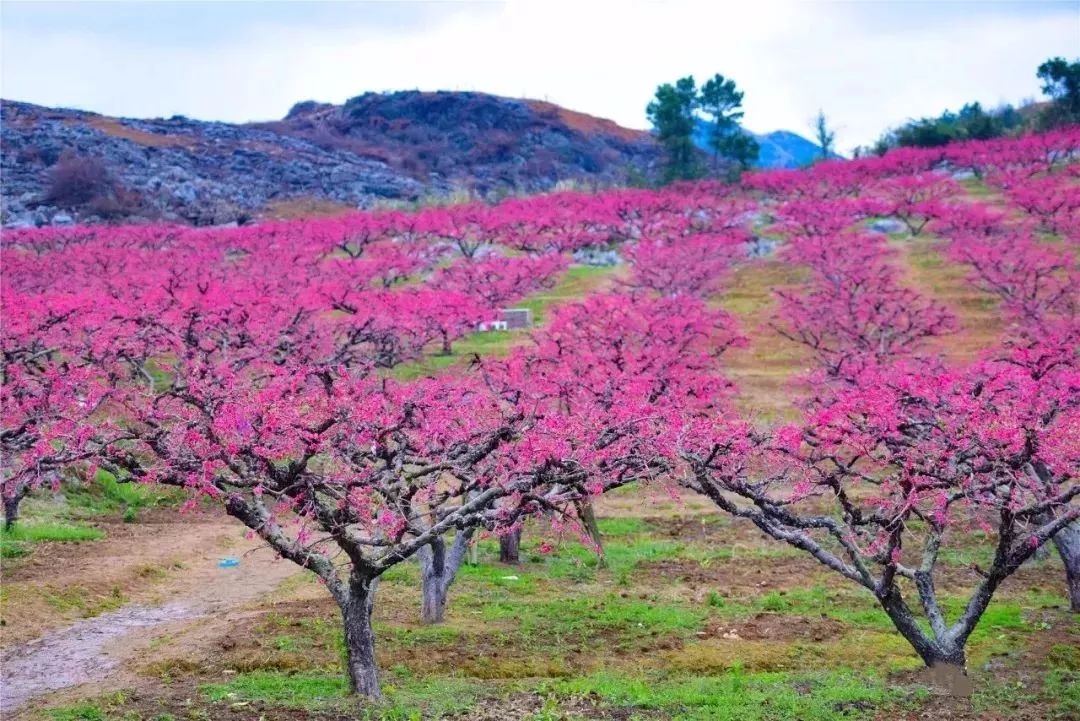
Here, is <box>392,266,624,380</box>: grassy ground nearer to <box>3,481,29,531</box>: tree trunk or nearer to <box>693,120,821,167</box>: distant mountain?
<box>3,481,29,531</box>: tree trunk

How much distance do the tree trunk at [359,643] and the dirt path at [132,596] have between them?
117 cm

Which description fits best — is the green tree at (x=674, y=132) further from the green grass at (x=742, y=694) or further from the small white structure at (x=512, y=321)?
the green grass at (x=742, y=694)

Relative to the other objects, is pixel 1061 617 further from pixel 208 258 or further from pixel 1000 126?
pixel 1000 126

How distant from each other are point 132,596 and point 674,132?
59639 mm

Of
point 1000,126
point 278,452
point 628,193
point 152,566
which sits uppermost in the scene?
point 1000,126

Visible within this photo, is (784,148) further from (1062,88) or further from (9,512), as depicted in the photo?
(9,512)

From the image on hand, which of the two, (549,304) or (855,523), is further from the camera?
(549,304)

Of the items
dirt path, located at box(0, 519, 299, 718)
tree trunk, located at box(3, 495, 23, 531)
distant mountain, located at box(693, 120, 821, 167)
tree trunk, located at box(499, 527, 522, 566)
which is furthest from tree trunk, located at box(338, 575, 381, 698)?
distant mountain, located at box(693, 120, 821, 167)

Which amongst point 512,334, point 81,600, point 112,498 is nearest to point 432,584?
point 81,600

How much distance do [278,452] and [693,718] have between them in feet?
16.4

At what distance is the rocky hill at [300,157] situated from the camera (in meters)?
72.5

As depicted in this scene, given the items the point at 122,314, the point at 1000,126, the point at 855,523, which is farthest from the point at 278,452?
the point at 1000,126

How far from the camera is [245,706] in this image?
10.0 metres

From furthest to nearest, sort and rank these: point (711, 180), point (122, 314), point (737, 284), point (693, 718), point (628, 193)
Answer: point (711, 180), point (628, 193), point (737, 284), point (122, 314), point (693, 718)
